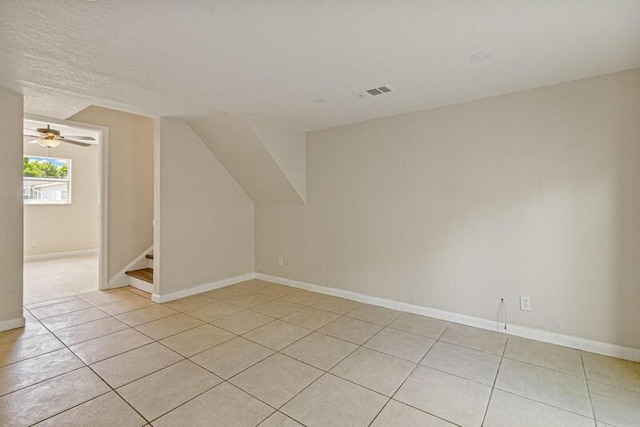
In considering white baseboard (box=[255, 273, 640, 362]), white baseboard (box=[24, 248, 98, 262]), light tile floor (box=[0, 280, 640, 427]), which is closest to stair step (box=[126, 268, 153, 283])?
light tile floor (box=[0, 280, 640, 427])

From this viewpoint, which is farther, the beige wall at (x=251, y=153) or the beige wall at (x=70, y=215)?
the beige wall at (x=70, y=215)

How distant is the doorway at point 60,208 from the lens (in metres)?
5.54

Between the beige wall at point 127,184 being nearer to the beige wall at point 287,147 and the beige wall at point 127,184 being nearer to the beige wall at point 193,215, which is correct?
the beige wall at point 193,215

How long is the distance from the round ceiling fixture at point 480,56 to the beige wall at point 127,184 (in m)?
4.61

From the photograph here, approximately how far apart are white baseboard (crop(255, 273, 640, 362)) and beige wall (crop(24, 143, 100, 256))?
5.84 meters

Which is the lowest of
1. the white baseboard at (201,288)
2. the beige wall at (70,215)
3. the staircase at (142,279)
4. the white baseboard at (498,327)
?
the white baseboard at (498,327)

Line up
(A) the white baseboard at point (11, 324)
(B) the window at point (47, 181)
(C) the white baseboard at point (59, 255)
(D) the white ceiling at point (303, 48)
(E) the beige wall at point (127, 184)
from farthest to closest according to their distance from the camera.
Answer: (B) the window at point (47, 181)
(C) the white baseboard at point (59, 255)
(E) the beige wall at point (127, 184)
(A) the white baseboard at point (11, 324)
(D) the white ceiling at point (303, 48)

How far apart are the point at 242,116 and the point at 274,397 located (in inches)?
114

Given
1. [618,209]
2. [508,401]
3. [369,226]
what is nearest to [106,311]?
[369,226]

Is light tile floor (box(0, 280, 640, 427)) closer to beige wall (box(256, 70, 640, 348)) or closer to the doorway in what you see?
beige wall (box(256, 70, 640, 348))

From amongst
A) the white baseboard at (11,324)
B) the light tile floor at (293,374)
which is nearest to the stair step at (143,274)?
the light tile floor at (293,374)

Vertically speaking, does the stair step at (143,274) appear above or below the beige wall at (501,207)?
below

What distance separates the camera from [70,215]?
686cm

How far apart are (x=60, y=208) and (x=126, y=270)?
142 inches
